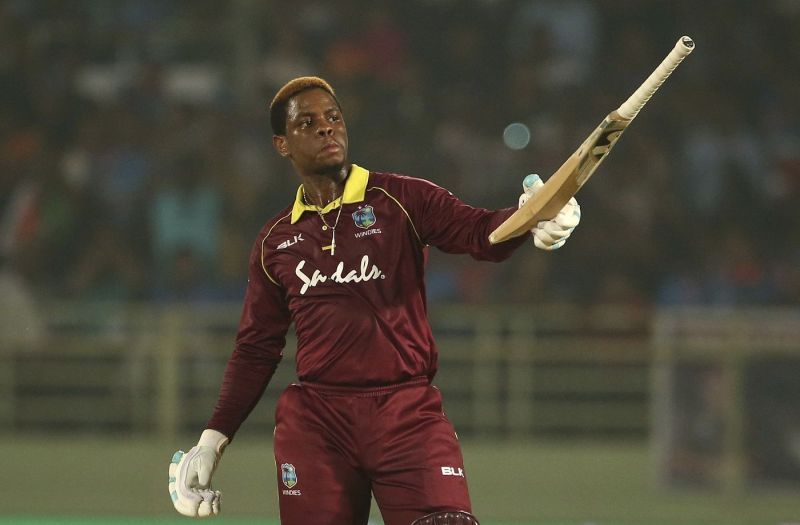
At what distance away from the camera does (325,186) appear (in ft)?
15.3

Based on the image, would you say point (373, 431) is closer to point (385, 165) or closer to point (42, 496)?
point (42, 496)

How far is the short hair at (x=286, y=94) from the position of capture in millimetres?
4652

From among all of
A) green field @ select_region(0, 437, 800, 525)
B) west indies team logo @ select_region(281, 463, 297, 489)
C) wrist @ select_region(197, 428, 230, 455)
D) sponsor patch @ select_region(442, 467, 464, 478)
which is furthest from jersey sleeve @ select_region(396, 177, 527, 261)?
green field @ select_region(0, 437, 800, 525)

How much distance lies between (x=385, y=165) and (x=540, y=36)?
6.12ft

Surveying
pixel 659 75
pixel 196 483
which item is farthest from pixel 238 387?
pixel 659 75

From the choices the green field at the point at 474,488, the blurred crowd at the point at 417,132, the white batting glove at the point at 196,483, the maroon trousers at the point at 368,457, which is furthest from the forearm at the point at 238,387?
the blurred crowd at the point at 417,132

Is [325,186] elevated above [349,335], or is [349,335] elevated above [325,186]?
[325,186]

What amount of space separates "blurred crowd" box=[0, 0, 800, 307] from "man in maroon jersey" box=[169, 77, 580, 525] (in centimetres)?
677

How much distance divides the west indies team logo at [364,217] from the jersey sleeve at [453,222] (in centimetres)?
12

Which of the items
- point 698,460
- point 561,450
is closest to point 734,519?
point 698,460

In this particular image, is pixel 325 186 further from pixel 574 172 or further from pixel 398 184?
pixel 574 172

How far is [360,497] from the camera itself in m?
4.44

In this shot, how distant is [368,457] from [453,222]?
2.44 feet

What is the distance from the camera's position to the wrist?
4699 mm
